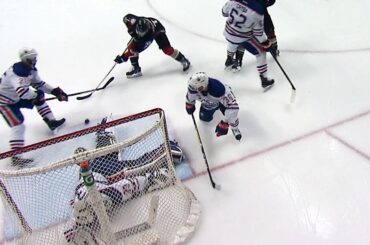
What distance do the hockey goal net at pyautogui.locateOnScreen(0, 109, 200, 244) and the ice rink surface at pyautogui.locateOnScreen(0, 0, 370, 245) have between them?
16 cm

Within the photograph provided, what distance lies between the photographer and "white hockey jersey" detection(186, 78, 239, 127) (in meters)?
2.17

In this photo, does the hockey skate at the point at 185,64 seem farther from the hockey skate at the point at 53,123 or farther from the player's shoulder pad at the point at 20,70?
the player's shoulder pad at the point at 20,70

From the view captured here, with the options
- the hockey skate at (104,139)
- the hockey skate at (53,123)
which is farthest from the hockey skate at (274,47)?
the hockey skate at (53,123)

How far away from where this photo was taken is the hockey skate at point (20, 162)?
2.27 meters

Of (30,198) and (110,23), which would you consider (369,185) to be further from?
(110,23)

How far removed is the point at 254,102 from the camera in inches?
106

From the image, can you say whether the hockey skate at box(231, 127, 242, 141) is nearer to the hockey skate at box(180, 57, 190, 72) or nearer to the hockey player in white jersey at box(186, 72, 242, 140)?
the hockey player in white jersey at box(186, 72, 242, 140)

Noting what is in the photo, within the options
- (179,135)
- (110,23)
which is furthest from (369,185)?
(110,23)

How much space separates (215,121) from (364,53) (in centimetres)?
144

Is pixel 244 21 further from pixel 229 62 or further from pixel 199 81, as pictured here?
pixel 199 81

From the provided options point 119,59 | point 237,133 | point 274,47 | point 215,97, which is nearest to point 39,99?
point 119,59

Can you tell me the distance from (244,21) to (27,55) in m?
A: 1.31

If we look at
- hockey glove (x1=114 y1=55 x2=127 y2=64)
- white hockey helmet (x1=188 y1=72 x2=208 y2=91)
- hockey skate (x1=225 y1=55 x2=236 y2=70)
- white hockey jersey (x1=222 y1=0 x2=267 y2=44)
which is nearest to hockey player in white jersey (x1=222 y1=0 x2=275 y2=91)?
white hockey jersey (x1=222 y1=0 x2=267 y2=44)

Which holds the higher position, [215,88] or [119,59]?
[215,88]
